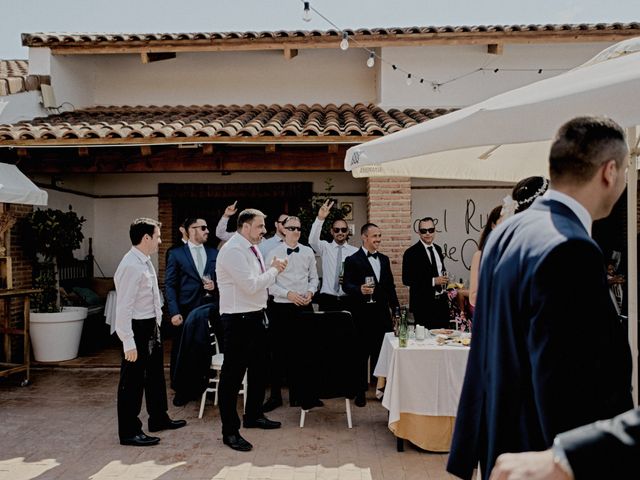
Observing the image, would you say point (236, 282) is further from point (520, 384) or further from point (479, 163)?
point (520, 384)

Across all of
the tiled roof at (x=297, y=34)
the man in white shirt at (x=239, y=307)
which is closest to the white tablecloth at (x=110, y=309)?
the tiled roof at (x=297, y=34)

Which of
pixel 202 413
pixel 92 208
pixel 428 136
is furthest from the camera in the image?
pixel 92 208

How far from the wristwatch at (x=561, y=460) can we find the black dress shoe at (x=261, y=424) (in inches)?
171

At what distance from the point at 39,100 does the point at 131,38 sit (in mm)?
1881

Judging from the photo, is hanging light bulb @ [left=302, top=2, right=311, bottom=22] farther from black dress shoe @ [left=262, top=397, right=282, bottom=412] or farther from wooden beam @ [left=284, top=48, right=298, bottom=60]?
black dress shoe @ [left=262, top=397, right=282, bottom=412]

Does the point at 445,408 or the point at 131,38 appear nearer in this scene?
the point at 445,408

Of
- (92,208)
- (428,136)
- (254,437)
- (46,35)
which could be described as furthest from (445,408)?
(46,35)

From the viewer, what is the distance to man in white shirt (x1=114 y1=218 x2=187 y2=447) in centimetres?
470

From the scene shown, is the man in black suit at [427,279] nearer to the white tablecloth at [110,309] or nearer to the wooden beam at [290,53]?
the wooden beam at [290,53]

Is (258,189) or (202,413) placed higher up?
(258,189)

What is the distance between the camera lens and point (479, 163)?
15.2 feet

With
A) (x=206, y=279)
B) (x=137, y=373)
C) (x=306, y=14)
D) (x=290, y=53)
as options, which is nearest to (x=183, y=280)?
(x=206, y=279)

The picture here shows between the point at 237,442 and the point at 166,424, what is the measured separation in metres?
0.92

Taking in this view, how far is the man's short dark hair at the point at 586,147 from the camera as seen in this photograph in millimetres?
1632
